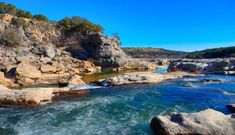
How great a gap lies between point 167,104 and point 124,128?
905 centimetres

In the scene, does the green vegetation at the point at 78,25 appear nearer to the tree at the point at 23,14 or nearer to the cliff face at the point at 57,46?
the cliff face at the point at 57,46

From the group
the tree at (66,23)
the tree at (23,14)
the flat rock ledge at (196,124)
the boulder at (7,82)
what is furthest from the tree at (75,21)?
the flat rock ledge at (196,124)

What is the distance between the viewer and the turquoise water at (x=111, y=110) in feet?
61.2

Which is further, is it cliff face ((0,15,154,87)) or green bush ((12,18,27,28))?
green bush ((12,18,27,28))

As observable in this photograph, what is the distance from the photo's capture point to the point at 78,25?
306ft

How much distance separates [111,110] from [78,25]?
7205 centimetres

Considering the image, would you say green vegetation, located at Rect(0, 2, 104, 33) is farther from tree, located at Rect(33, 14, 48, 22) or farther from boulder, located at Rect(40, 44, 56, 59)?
boulder, located at Rect(40, 44, 56, 59)

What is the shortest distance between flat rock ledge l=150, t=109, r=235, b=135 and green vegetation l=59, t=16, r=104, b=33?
78000 millimetres

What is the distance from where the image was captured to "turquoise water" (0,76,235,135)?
61.2 feet

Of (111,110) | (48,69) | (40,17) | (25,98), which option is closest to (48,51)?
(48,69)

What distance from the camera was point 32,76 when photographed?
Result: 45.1m

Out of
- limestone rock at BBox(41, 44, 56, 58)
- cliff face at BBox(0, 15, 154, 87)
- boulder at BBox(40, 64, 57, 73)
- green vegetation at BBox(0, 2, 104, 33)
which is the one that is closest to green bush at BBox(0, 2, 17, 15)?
green vegetation at BBox(0, 2, 104, 33)

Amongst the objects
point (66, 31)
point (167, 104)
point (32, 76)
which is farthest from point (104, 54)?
point (167, 104)

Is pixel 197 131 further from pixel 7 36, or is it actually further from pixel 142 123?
pixel 7 36
